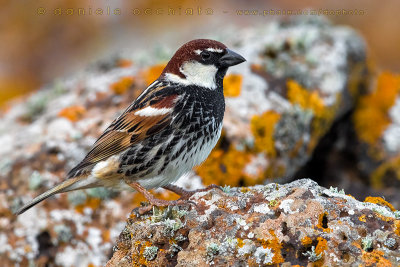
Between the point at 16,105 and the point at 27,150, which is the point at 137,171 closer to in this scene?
the point at 27,150

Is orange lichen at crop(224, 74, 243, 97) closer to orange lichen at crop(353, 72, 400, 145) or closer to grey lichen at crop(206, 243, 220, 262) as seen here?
orange lichen at crop(353, 72, 400, 145)

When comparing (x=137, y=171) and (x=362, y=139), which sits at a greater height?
(x=137, y=171)

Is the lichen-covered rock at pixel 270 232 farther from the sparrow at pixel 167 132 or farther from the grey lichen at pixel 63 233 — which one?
the grey lichen at pixel 63 233

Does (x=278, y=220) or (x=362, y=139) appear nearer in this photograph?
(x=278, y=220)

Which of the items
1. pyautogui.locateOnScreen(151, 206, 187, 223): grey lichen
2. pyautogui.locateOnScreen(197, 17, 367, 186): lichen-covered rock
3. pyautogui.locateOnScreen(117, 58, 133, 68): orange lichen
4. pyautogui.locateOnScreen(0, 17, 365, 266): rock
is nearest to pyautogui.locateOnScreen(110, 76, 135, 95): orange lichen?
pyautogui.locateOnScreen(0, 17, 365, 266): rock

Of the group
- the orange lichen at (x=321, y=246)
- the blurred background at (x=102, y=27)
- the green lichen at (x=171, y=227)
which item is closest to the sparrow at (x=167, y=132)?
the green lichen at (x=171, y=227)

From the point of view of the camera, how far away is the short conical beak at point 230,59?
Result: 4965 mm

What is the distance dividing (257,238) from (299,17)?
6.03 m

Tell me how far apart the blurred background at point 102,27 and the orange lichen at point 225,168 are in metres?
7.23

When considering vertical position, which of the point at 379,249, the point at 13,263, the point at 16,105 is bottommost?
the point at 13,263

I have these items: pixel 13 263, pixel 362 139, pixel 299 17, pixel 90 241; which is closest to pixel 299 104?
pixel 362 139

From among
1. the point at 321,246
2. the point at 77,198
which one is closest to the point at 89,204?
the point at 77,198

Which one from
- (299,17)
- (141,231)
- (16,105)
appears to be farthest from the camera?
(299,17)

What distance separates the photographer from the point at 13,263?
5383 mm
